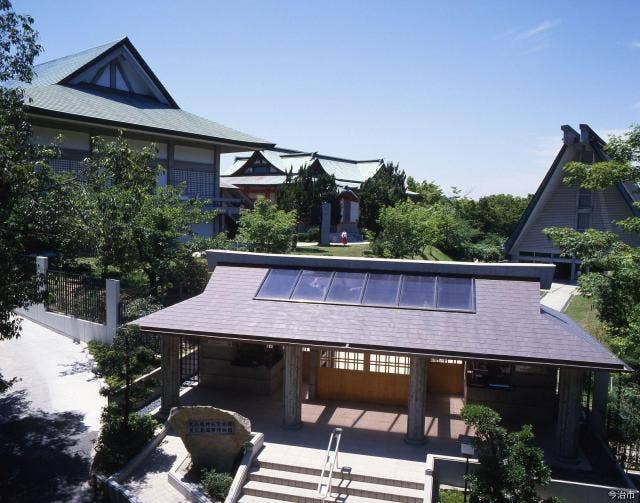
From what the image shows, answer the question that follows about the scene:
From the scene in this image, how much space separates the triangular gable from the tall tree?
1846 centimetres

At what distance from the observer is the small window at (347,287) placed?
13677 mm

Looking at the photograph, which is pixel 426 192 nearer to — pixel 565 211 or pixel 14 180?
pixel 565 211

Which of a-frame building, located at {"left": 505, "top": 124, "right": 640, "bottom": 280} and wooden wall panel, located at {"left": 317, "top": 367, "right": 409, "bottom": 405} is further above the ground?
a-frame building, located at {"left": 505, "top": 124, "right": 640, "bottom": 280}

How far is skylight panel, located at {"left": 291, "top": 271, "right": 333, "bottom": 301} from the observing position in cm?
1386

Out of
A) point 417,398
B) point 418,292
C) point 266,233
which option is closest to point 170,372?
point 417,398

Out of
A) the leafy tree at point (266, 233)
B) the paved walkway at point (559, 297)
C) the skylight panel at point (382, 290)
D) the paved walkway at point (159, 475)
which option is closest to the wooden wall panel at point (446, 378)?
the skylight panel at point (382, 290)

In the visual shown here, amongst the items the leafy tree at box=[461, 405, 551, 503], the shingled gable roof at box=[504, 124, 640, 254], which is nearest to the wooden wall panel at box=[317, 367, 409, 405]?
the leafy tree at box=[461, 405, 551, 503]

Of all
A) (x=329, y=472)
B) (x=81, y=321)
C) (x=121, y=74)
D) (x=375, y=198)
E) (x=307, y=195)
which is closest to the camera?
(x=329, y=472)

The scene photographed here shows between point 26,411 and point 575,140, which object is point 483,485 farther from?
point 575,140

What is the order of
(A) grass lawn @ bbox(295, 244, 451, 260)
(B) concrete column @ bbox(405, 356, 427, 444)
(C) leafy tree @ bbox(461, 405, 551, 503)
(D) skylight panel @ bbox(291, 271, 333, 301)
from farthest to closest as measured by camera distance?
(A) grass lawn @ bbox(295, 244, 451, 260), (D) skylight panel @ bbox(291, 271, 333, 301), (B) concrete column @ bbox(405, 356, 427, 444), (C) leafy tree @ bbox(461, 405, 551, 503)

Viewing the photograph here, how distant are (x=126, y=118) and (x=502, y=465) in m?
25.0

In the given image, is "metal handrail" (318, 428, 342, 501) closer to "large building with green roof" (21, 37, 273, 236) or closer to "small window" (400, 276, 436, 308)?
"small window" (400, 276, 436, 308)

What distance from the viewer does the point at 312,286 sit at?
14.2 metres

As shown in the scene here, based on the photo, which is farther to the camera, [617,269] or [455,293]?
[617,269]
